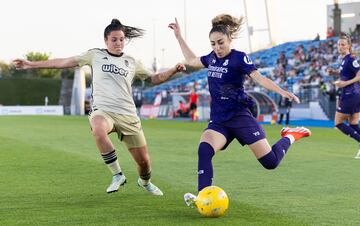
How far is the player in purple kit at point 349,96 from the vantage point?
14578mm

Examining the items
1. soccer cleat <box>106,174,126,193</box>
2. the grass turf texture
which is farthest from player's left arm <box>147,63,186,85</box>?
the grass turf texture

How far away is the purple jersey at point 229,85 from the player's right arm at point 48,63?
6.40ft

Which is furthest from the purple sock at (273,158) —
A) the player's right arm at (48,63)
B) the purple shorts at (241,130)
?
the player's right arm at (48,63)

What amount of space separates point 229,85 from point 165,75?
1.53 meters

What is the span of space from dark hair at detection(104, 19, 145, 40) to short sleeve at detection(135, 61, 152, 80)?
43 centimetres

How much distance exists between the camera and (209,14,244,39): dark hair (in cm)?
792

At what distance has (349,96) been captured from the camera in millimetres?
14977

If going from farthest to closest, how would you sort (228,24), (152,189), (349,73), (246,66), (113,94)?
(349,73), (152,189), (113,94), (228,24), (246,66)

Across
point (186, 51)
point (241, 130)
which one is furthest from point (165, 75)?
point (241, 130)

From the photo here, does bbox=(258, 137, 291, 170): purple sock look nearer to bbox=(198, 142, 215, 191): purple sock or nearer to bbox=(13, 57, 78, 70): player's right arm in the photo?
bbox=(198, 142, 215, 191): purple sock

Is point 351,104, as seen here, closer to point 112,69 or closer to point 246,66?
point 112,69

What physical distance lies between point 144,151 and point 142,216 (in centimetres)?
184

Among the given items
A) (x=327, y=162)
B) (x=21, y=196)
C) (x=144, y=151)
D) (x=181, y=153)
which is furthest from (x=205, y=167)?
(x=181, y=153)

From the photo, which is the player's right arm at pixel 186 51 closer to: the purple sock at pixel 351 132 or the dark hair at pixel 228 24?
the dark hair at pixel 228 24
